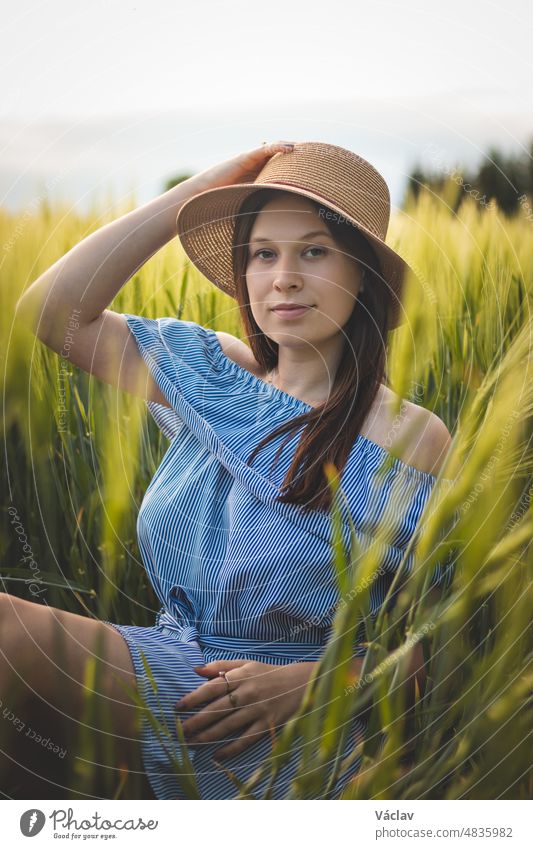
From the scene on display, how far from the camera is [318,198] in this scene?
0.81 m

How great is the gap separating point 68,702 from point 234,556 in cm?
21

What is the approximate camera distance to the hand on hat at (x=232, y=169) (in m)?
0.89

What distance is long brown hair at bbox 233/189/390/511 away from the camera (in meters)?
0.87

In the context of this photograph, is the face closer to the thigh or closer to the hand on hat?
the hand on hat

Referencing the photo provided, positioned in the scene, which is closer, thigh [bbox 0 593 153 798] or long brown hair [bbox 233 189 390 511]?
thigh [bbox 0 593 153 798]

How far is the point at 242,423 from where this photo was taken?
93 cm

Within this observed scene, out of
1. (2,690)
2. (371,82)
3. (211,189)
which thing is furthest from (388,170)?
(2,690)

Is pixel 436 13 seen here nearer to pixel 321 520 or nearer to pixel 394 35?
pixel 394 35

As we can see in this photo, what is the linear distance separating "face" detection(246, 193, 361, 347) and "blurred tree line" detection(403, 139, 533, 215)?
0.50 feet

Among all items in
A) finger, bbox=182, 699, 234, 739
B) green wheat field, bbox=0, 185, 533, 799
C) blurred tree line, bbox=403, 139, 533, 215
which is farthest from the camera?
blurred tree line, bbox=403, 139, 533, 215

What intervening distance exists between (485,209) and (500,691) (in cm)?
53

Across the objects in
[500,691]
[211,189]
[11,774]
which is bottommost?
[11,774]
